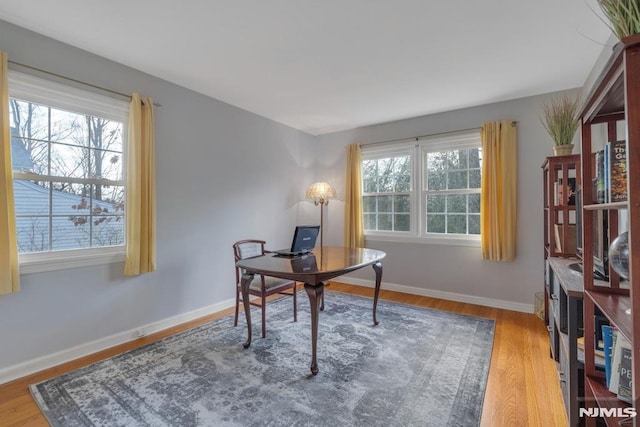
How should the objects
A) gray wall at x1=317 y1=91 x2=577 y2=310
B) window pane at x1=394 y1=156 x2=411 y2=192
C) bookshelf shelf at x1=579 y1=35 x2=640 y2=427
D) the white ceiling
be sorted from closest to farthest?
bookshelf shelf at x1=579 y1=35 x2=640 y2=427, the white ceiling, gray wall at x1=317 y1=91 x2=577 y2=310, window pane at x1=394 y1=156 x2=411 y2=192

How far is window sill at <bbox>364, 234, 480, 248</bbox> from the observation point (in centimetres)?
354

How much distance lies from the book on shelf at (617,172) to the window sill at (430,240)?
260cm

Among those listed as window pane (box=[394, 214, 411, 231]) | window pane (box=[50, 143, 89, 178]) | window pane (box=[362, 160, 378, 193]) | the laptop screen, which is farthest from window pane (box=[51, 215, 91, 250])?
window pane (box=[394, 214, 411, 231])

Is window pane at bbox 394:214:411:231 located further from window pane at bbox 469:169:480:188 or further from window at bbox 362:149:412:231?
window pane at bbox 469:169:480:188

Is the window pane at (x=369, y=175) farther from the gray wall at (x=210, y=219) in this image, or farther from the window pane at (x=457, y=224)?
the window pane at (x=457, y=224)

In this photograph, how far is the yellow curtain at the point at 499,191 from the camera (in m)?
3.21

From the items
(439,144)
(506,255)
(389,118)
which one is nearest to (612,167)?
(506,255)

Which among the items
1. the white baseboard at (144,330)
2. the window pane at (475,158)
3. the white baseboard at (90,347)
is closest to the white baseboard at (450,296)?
the white baseboard at (144,330)

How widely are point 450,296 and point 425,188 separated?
143 centimetres

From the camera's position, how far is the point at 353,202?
4320 mm

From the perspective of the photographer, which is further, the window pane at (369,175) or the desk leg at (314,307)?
the window pane at (369,175)

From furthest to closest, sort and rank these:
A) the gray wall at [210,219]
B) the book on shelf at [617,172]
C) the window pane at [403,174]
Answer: the window pane at [403,174], the gray wall at [210,219], the book on shelf at [617,172]

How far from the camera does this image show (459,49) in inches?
88.4

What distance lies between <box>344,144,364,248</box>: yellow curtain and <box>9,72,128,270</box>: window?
2832 mm
